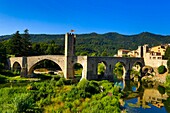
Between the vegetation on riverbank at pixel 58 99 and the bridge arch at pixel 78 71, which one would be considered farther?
the bridge arch at pixel 78 71

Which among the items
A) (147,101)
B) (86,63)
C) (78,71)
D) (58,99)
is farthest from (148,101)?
(78,71)

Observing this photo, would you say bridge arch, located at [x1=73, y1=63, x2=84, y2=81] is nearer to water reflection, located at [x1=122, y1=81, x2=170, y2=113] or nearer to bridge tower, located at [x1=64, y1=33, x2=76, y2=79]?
bridge tower, located at [x1=64, y1=33, x2=76, y2=79]

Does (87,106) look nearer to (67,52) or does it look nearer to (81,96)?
(81,96)

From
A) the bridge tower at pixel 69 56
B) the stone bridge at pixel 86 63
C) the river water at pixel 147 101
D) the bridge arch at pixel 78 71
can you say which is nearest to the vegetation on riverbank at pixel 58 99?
the river water at pixel 147 101

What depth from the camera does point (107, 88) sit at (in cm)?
3055

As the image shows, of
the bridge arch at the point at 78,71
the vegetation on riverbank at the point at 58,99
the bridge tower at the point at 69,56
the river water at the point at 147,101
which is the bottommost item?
the river water at the point at 147,101

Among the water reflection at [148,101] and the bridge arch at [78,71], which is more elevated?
the bridge arch at [78,71]

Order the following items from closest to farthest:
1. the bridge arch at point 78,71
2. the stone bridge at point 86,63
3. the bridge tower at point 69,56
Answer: the stone bridge at point 86,63 → the bridge tower at point 69,56 → the bridge arch at point 78,71

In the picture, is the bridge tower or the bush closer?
the bridge tower

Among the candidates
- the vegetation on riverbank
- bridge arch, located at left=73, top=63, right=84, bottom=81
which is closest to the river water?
the vegetation on riverbank

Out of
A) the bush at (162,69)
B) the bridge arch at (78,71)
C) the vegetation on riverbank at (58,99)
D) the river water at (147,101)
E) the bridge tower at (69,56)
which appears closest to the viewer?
the vegetation on riverbank at (58,99)

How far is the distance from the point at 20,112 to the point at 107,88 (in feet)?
46.1

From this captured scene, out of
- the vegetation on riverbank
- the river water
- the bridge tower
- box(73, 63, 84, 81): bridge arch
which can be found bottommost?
the river water

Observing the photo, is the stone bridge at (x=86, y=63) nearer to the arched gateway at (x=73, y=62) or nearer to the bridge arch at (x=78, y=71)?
the arched gateway at (x=73, y=62)
